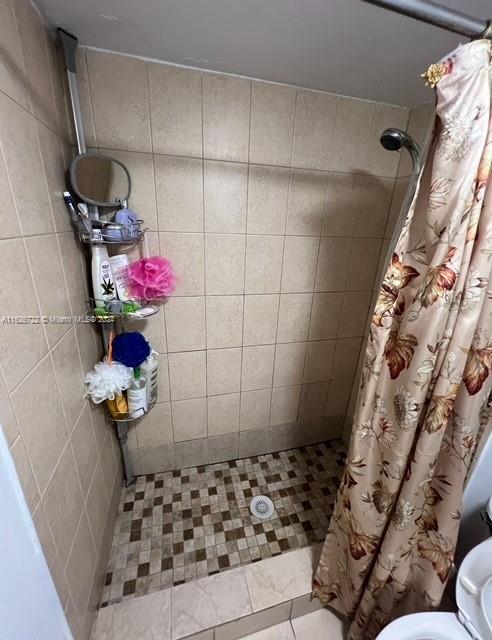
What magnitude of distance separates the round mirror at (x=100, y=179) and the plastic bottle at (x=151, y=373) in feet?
2.10

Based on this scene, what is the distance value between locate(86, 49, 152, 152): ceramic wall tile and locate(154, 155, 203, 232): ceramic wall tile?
0.33 feet

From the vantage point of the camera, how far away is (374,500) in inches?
32.7

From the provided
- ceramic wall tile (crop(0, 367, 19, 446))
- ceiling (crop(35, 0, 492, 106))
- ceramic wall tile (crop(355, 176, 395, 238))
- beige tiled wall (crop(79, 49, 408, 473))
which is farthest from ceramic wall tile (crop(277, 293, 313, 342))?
ceramic wall tile (crop(0, 367, 19, 446))

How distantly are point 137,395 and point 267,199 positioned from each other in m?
1.02

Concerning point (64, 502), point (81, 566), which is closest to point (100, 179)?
point (64, 502)

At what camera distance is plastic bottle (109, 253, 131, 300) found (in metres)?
1.01

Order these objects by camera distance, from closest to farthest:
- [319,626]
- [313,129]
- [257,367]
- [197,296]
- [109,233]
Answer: [109,233] → [319,626] → [313,129] → [197,296] → [257,367]

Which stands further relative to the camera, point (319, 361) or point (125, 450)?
point (319, 361)

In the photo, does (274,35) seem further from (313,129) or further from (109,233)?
(109,233)

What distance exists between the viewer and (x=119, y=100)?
3.12ft

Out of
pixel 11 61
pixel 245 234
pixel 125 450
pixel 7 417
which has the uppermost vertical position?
pixel 11 61

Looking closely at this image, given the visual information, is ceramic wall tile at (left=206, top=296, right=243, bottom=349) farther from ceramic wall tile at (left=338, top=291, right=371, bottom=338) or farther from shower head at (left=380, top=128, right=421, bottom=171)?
shower head at (left=380, top=128, right=421, bottom=171)

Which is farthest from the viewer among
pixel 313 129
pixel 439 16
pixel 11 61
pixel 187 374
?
pixel 187 374

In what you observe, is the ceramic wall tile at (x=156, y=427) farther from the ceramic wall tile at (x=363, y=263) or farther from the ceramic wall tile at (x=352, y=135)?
the ceramic wall tile at (x=352, y=135)
